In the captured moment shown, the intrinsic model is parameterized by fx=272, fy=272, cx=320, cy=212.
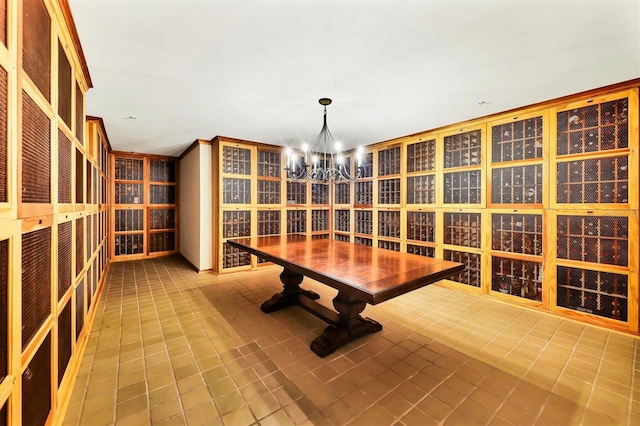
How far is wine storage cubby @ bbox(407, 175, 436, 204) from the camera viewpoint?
4559 millimetres

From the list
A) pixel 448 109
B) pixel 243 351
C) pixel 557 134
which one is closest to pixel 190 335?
pixel 243 351

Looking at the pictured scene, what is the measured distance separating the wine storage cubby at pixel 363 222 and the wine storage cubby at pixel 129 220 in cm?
514

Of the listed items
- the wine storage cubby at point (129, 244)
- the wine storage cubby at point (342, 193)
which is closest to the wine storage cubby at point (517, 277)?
the wine storage cubby at point (342, 193)

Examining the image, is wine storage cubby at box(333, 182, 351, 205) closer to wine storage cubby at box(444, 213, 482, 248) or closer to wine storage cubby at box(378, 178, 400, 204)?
wine storage cubby at box(378, 178, 400, 204)

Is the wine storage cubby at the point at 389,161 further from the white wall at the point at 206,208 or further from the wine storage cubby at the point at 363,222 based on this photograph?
the white wall at the point at 206,208

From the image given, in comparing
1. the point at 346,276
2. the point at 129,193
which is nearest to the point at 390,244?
the point at 346,276

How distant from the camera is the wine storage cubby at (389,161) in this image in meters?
5.11

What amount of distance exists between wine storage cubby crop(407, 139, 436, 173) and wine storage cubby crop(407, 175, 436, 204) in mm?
153

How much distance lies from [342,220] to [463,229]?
271cm

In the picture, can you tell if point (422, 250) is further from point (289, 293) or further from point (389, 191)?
point (289, 293)

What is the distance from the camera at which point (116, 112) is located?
3.60 meters

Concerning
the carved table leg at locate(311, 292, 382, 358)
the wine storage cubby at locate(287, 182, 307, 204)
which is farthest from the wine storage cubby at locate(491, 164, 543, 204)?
the wine storage cubby at locate(287, 182, 307, 204)

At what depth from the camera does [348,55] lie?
7.42 feet

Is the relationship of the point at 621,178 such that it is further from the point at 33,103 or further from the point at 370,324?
the point at 33,103
